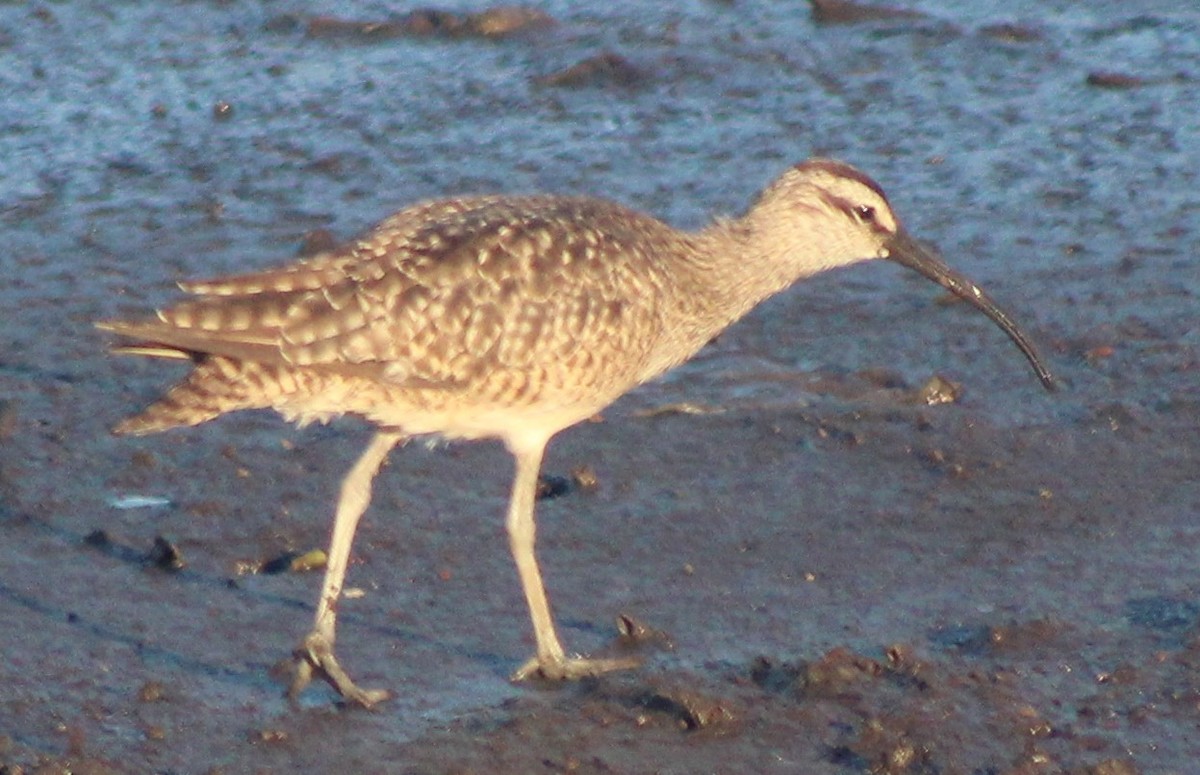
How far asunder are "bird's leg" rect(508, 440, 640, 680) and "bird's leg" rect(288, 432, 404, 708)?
42 centimetres

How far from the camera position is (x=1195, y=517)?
7723mm

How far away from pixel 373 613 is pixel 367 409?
2.45 ft

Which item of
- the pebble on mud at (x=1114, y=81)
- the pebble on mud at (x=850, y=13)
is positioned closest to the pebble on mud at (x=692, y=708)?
the pebble on mud at (x=1114, y=81)

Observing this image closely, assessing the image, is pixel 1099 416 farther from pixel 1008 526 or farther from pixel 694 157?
pixel 694 157

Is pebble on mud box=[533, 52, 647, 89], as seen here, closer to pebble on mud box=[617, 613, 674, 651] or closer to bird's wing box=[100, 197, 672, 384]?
bird's wing box=[100, 197, 672, 384]

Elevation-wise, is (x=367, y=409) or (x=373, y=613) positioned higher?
(x=367, y=409)

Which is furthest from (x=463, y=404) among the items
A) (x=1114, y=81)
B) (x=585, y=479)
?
(x=1114, y=81)

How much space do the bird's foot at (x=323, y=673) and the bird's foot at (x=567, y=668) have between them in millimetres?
442

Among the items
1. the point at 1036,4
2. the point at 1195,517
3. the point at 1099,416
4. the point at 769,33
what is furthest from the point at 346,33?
the point at 1195,517

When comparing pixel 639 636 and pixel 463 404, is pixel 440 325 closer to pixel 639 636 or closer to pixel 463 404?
pixel 463 404

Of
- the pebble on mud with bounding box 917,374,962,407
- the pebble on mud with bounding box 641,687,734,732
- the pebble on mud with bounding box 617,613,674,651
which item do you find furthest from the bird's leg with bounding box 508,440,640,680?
the pebble on mud with bounding box 917,374,962,407

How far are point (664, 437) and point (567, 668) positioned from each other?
70.1 inches

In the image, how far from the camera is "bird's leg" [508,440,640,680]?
6770mm

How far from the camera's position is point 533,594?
6.87m
